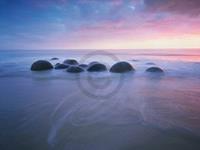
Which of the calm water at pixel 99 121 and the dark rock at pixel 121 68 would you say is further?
the dark rock at pixel 121 68

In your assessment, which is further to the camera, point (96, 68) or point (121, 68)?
point (96, 68)

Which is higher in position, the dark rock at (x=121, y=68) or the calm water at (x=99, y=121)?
the dark rock at (x=121, y=68)

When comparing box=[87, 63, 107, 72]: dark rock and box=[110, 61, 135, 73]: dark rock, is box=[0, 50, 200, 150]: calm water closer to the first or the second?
box=[110, 61, 135, 73]: dark rock

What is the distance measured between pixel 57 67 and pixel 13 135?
474 inches

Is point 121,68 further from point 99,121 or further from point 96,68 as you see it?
point 99,121

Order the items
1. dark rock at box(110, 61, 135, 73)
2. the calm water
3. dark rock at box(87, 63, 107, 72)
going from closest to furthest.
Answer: the calm water → dark rock at box(110, 61, 135, 73) → dark rock at box(87, 63, 107, 72)

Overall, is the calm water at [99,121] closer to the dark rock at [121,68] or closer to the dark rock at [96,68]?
the dark rock at [121,68]

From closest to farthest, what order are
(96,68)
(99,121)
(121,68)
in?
1. (99,121)
2. (121,68)
3. (96,68)

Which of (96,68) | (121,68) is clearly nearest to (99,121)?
(121,68)

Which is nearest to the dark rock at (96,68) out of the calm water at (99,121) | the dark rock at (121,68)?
the dark rock at (121,68)

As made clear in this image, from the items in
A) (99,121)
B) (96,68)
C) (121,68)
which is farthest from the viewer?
(96,68)

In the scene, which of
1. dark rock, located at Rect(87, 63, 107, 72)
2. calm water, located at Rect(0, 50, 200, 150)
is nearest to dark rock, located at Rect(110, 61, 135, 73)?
dark rock, located at Rect(87, 63, 107, 72)

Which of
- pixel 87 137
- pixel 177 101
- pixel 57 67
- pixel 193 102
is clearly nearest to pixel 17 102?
pixel 87 137

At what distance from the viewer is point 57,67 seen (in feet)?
51.0
